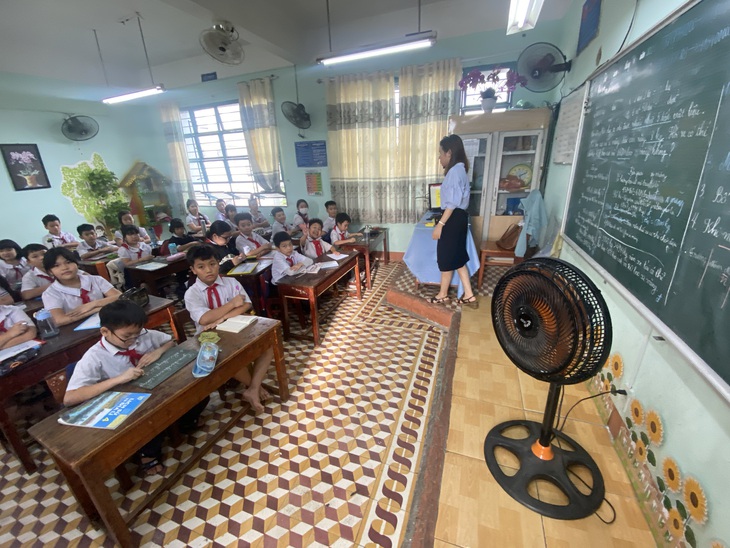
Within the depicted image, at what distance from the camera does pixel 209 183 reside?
637cm

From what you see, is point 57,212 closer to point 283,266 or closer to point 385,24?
point 283,266

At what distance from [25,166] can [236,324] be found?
19.7 feet

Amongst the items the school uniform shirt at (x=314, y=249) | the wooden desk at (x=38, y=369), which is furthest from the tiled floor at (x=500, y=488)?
the wooden desk at (x=38, y=369)

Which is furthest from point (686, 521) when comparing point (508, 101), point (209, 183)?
point (209, 183)

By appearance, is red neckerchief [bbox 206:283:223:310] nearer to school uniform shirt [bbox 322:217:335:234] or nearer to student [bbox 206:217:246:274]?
student [bbox 206:217:246:274]

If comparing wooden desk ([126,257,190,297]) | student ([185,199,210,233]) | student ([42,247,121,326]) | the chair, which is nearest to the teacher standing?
the chair

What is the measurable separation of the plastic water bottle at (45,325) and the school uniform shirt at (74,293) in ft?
0.74

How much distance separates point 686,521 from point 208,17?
474 cm

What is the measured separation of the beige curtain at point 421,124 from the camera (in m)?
4.04

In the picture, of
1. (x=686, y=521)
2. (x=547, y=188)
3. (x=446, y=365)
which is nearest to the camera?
(x=686, y=521)

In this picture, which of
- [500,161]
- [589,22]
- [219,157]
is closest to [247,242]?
[219,157]

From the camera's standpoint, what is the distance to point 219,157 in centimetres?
611

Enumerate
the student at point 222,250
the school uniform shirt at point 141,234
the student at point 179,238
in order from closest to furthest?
the student at point 222,250 → the student at point 179,238 → the school uniform shirt at point 141,234

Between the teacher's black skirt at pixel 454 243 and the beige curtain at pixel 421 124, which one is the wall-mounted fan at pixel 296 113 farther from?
the teacher's black skirt at pixel 454 243
